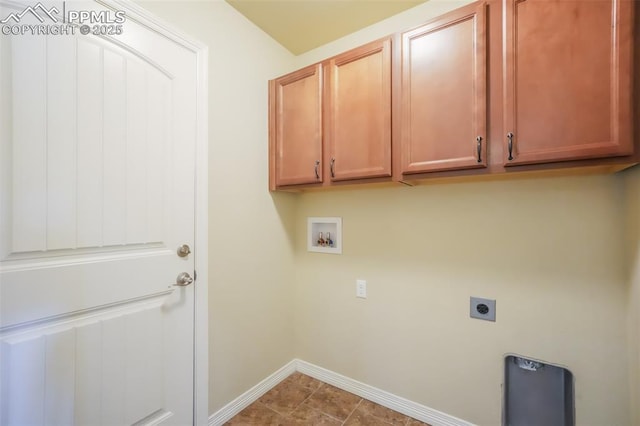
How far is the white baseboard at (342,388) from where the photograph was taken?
157 centimetres

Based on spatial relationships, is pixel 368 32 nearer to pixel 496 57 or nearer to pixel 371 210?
pixel 496 57

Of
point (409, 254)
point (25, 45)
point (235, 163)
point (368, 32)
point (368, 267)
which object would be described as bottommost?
point (368, 267)

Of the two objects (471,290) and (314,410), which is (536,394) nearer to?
(471,290)

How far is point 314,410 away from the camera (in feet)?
5.58

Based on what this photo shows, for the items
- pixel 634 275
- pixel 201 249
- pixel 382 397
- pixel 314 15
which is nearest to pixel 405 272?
pixel 382 397

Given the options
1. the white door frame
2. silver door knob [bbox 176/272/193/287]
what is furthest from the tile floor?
silver door knob [bbox 176/272/193/287]

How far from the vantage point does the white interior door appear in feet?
3.05

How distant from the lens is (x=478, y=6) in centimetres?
120

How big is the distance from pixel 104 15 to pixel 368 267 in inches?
74.7

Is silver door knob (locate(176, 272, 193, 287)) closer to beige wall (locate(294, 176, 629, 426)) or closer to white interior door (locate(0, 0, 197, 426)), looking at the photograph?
white interior door (locate(0, 0, 197, 426))

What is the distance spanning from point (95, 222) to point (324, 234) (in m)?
1.36

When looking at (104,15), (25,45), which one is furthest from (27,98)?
(104,15)

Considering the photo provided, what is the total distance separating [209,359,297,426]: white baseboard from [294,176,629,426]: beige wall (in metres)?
0.20

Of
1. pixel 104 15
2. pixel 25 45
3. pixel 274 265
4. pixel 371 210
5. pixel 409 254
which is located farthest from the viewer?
pixel 274 265
